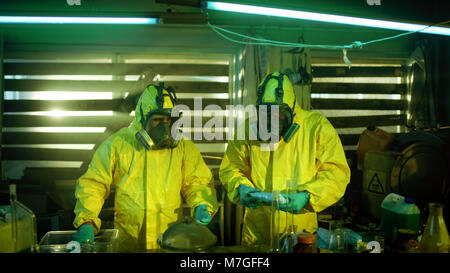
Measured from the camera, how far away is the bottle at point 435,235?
71.5 inches

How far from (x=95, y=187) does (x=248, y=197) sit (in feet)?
3.41

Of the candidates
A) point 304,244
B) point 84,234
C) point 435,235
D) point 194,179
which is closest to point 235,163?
point 194,179

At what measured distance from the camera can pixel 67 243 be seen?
1.81 m

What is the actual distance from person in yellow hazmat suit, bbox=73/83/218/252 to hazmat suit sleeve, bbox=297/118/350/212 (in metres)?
0.68

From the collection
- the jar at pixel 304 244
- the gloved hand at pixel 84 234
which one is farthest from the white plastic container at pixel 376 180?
the gloved hand at pixel 84 234

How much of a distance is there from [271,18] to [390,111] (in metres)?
1.73

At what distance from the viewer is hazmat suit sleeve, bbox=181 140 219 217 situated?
7.58 ft

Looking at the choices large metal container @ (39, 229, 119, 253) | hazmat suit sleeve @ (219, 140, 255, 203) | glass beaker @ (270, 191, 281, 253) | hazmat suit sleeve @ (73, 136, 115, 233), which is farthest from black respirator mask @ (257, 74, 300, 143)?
large metal container @ (39, 229, 119, 253)

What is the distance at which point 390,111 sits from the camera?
12.3ft

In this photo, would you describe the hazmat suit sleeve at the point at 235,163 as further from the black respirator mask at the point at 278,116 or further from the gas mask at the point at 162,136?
the gas mask at the point at 162,136
